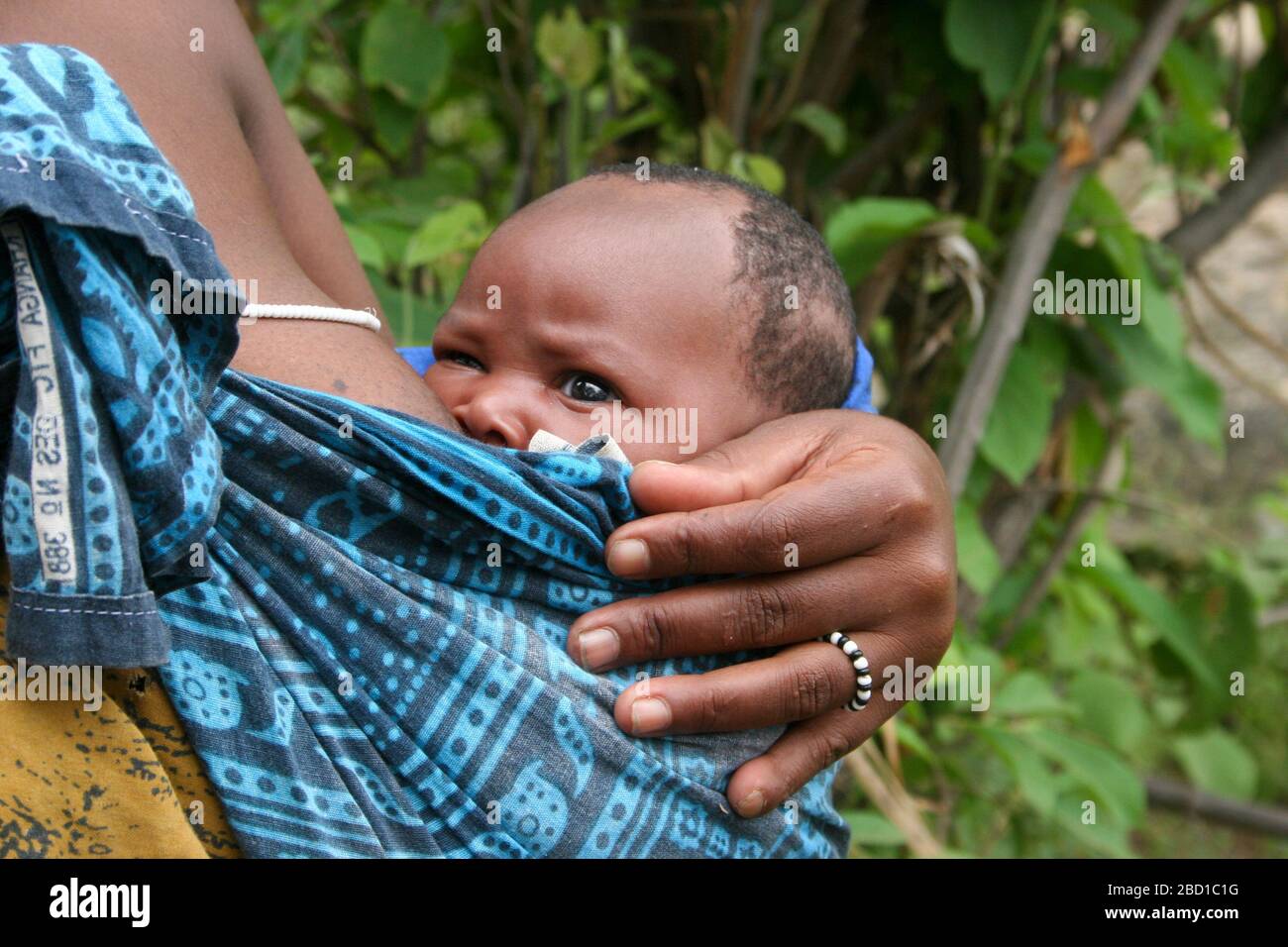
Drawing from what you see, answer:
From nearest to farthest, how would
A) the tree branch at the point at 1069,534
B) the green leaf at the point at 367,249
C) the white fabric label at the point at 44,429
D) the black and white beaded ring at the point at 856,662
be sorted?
the white fabric label at the point at 44,429 < the black and white beaded ring at the point at 856,662 < the green leaf at the point at 367,249 < the tree branch at the point at 1069,534

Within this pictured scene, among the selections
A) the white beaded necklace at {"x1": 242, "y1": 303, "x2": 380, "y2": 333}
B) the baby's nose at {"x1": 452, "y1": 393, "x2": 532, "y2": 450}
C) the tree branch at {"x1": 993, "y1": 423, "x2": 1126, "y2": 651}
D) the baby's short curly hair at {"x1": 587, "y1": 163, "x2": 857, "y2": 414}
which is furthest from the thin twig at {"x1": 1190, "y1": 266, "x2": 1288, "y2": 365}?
the white beaded necklace at {"x1": 242, "y1": 303, "x2": 380, "y2": 333}

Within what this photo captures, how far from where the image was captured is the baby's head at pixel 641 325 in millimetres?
1280

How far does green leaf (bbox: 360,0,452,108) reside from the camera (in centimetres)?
224

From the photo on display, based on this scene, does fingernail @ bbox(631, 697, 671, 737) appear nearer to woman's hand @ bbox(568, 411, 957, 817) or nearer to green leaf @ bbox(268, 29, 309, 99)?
woman's hand @ bbox(568, 411, 957, 817)

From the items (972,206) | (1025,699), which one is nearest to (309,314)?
(1025,699)

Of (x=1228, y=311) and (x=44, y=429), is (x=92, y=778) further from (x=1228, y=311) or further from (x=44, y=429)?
(x=1228, y=311)

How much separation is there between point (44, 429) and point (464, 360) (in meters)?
0.65

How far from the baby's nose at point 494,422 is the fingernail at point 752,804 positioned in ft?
1.29

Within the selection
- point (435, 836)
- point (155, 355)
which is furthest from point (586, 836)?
point (155, 355)

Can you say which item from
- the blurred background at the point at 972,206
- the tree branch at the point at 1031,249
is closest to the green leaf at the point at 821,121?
the blurred background at the point at 972,206

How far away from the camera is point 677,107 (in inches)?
107

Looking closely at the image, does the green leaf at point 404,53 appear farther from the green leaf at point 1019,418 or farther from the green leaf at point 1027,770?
the green leaf at point 1027,770

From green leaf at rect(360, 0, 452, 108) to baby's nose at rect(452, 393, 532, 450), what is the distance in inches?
46.9

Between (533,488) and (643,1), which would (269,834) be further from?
(643,1)
